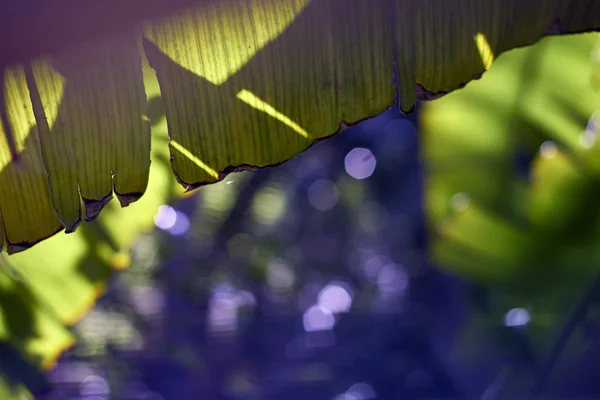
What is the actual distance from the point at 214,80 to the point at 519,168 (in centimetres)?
102

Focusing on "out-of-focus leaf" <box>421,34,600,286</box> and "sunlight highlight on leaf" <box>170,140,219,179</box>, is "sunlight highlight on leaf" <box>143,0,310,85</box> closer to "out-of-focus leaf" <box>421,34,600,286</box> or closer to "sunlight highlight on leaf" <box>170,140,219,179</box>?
"sunlight highlight on leaf" <box>170,140,219,179</box>

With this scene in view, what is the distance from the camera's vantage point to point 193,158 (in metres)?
0.65

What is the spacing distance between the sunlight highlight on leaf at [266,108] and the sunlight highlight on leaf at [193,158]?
9cm

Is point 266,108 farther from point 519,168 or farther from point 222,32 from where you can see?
point 519,168

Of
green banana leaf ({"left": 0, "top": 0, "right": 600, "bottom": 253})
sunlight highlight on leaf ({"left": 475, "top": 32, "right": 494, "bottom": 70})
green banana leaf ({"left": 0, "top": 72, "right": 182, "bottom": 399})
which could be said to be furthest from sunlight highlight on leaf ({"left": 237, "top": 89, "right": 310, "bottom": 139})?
green banana leaf ({"left": 0, "top": 72, "right": 182, "bottom": 399})

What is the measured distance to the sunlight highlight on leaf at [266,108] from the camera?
66 centimetres

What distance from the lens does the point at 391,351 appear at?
270cm

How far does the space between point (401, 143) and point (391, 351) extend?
1.05 m

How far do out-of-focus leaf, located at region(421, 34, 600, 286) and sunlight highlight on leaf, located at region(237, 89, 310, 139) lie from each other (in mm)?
762

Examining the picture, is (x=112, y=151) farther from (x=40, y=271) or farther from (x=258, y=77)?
(x=40, y=271)

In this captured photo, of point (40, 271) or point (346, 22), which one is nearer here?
point (346, 22)

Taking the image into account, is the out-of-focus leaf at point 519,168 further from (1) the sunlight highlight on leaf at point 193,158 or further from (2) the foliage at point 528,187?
(1) the sunlight highlight on leaf at point 193,158

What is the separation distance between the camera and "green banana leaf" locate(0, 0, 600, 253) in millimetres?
631

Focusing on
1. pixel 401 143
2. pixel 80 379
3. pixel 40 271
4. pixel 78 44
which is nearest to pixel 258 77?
pixel 78 44
